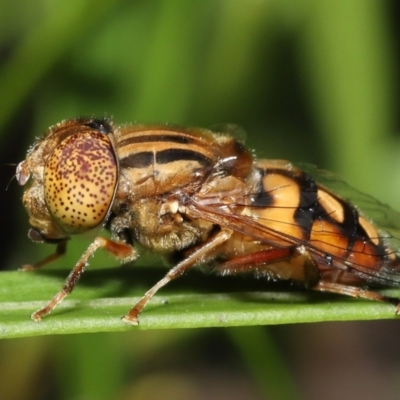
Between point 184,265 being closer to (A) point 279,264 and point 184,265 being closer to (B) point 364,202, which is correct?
(A) point 279,264

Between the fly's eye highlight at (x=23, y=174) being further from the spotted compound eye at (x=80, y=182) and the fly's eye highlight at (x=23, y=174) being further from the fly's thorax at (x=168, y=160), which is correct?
the fly's thorax at (x=168, y=160)

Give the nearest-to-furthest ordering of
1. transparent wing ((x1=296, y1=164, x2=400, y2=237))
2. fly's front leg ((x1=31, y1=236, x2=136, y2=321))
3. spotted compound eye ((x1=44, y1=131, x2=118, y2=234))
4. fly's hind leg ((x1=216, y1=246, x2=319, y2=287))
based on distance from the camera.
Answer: fly's front leg ((x1=31, y1=236, x2=136, y2=321)), spotted compound eye ((x1=44, y1=131, x2=118, y2=234)), fly's hind leg ((x1=216, y1=246, x2=319, y2=287)), transparent wing ((x1=296, y1=164, x2=400, y2=237))

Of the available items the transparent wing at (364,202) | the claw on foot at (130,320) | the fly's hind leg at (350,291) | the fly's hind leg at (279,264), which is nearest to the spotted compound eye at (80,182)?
the claw on foot at (130,320)

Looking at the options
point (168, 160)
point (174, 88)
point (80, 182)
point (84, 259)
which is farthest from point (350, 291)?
point (174, 88)

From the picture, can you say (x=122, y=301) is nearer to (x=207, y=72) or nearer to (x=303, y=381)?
(x=207, y=72)

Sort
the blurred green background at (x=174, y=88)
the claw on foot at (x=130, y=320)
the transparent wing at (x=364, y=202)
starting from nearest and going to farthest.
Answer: the claw on foot at (x=130, y=320), the transparent wing at (x=364, y=202), the blurred green background at (x=174, y=88)

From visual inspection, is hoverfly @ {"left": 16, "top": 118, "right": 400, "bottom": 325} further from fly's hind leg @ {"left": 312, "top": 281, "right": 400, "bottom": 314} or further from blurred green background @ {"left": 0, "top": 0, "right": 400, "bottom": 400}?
blurred green background @ {"left": 0, "top": 0, "right": 400, "bottom": 400}

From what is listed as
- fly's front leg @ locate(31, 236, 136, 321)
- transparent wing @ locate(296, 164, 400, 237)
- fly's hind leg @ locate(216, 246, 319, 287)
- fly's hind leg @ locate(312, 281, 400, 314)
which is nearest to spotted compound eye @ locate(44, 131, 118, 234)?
fly's front leg @ locate(31, 236, 136, 321)

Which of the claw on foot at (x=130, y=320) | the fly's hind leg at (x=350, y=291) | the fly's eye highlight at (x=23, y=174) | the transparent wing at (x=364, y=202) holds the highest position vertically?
the transparent wing at (x=364, y=202)
